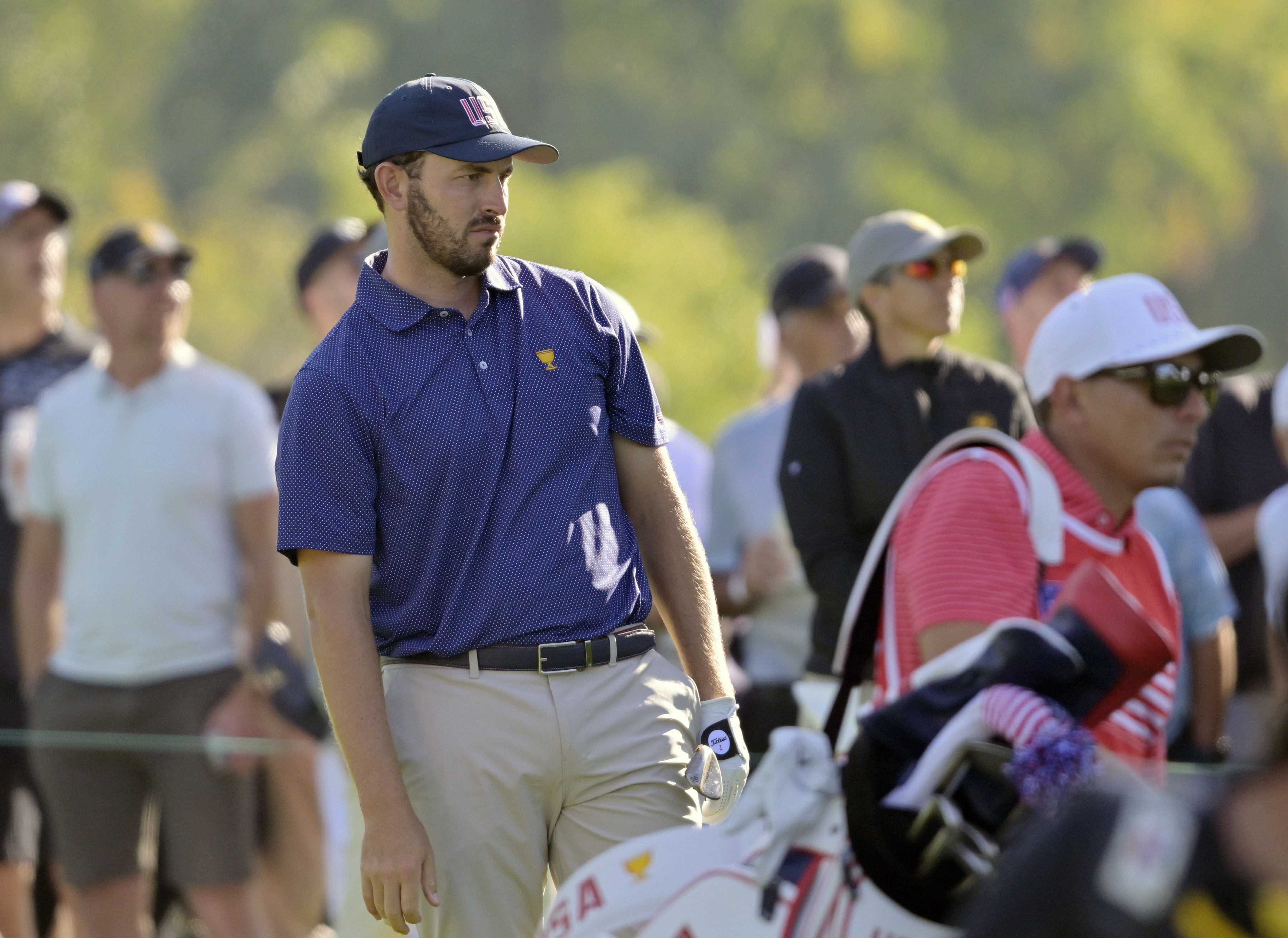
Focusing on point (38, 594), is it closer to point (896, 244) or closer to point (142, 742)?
point (142, 742)

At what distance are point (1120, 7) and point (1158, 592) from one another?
2821 centimetres

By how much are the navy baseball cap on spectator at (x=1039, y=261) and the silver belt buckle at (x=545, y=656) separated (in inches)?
163

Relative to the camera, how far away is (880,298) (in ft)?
17.8

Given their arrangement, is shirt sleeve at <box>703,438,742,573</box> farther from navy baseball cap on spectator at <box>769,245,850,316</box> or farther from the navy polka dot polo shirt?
the navy polka dot polo shirt

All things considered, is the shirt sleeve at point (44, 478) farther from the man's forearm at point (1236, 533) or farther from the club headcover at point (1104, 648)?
the club headcover at point (1104, 648)

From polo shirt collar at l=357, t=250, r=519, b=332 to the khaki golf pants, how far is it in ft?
2.18

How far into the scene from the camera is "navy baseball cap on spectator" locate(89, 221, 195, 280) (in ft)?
20.9

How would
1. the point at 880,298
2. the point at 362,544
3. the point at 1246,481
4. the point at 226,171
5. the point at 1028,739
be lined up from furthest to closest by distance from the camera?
1. the point at 226,171
2. the point at 1246,481
3. the point at 880,298
4. the point at 362,544
5. the point at 1028,739

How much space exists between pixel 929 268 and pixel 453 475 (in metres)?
2.52

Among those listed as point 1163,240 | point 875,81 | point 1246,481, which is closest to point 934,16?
point 875,81

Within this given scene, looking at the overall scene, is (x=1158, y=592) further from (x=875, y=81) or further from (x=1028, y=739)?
(x=875, y=81)

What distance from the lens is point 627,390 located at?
3658 millimetres

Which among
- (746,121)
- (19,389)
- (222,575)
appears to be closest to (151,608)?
(222,575)

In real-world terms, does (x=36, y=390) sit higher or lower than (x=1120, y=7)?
lower
